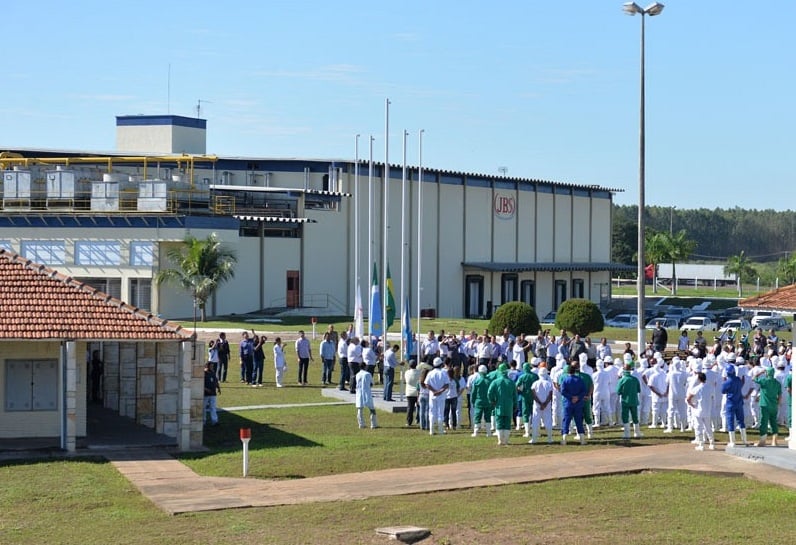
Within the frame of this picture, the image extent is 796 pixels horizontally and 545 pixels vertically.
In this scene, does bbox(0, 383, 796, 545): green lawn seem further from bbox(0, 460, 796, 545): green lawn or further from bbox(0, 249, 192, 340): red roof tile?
bbox(0, 249, 192, 340): red roof tile

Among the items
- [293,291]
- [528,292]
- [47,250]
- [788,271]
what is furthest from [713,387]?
[788,271]

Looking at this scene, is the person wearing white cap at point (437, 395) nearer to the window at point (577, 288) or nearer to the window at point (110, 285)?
the window at point (110, 285)

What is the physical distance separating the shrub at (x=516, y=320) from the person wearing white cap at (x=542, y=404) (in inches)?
910

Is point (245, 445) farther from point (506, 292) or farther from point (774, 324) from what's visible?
point (506, 292)

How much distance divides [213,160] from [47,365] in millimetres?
41211

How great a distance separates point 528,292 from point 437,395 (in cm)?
5582

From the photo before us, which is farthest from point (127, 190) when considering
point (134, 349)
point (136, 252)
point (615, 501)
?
point (615, 501)

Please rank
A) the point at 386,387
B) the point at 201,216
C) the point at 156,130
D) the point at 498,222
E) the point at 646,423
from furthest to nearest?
the point at 498,222
the point at 156,130
the point at 201,216
the point at 386,387
the point at 646,423

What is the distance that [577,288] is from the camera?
87.5 m

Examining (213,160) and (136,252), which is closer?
(136,252)

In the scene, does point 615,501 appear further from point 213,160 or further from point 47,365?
point 213,160

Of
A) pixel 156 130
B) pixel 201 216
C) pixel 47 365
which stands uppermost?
pixel 156 130

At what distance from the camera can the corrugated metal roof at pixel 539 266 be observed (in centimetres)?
7606

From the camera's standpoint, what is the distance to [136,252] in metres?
59.3
